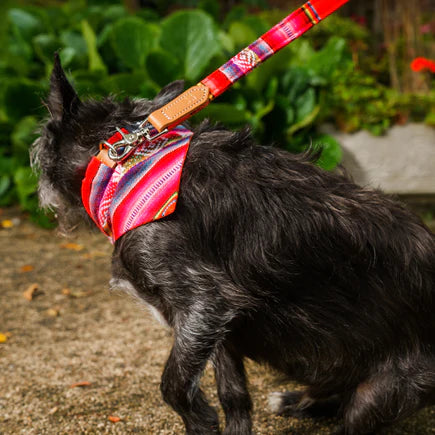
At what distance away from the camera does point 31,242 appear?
241 inches

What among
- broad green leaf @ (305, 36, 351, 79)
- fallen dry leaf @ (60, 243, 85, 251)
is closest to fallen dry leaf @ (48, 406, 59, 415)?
fallen dry leaf @ (60, 243, 85, 251)

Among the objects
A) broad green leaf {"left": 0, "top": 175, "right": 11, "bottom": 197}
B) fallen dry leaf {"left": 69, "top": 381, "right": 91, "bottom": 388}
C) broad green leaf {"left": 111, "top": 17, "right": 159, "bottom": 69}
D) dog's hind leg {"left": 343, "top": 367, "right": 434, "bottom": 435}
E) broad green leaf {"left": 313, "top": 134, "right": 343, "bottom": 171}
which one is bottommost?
broad green leaf {"left": 313, "top": 134, "right": 343, "bottom": 171}

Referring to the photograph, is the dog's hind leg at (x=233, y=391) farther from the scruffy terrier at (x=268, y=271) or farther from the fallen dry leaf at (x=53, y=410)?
the fallen dry leaf at (x=53, y=410)

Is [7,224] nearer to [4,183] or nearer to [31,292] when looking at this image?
[4,183]

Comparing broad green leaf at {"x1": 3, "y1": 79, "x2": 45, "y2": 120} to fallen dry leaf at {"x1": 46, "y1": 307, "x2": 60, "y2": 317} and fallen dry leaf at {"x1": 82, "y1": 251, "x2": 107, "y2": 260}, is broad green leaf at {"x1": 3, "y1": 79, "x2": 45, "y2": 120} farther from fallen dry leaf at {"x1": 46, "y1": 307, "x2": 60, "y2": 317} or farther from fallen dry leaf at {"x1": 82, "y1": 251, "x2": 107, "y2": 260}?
fallen dry leaf at {"x1": 46, "y1": 307, "x2": 60, "y2": 317}

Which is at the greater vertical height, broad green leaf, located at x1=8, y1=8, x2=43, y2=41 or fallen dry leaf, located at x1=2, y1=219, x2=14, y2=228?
broad green leaf, located at x1=8, y1=8, x2=43, y2=41

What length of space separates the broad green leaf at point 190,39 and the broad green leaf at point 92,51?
760 mm

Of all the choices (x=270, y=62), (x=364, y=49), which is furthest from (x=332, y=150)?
(x=364, y=49)

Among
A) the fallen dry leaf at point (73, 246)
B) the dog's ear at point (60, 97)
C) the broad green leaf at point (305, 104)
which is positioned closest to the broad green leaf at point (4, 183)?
the fallen dry leaf at point (73, 246)

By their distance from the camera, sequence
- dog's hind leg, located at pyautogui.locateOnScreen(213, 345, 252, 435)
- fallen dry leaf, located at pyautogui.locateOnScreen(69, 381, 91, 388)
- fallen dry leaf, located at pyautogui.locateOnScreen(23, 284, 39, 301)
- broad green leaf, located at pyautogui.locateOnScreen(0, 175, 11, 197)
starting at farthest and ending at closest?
broad green leaf, located at pyautogui.locateOnScreen(0, 175, 11, 197)
fallen dry leaf, located at pyautogui.locateOnScreen(23, 284, 39, 301)
fallen dry leaf, located at pyautogui.locateOnScreen(69, 381, 91, 388)
dog's hind leg, located at pyautogui.locateOnScreen(213, 345, 252, 435)

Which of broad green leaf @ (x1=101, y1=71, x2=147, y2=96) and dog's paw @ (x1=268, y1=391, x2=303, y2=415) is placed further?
broad green leaf @ (x1=101, y1=71, x2=147, y2=96)

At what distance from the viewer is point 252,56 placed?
2.49 m

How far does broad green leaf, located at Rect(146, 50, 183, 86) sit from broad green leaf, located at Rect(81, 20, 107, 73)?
744mm

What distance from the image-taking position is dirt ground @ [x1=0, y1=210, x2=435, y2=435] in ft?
Result: 10.1
